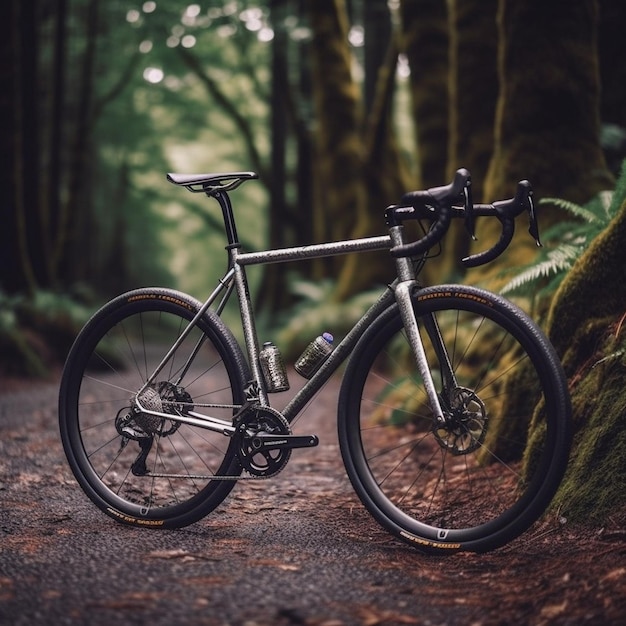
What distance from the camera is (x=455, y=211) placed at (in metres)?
3.21

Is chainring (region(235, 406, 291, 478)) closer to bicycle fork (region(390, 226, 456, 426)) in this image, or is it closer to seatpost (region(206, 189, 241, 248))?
bicycle fork (region(390, 226, 456, 426))

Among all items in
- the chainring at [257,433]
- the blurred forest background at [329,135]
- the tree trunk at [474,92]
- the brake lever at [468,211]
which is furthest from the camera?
the tree trunk at [474,92]

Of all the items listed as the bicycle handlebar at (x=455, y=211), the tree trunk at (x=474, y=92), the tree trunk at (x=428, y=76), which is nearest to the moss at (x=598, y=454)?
the bicycle handlebar at (x=455, y=211)

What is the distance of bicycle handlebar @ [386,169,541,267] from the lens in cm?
304

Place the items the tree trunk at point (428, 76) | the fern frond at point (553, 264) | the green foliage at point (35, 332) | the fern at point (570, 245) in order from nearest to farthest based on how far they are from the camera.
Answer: the fern at point (570, 245)
the fern frond at point (553, 264)
the tree trunk at point (428, 76)
the green foliage at point (35, 332)

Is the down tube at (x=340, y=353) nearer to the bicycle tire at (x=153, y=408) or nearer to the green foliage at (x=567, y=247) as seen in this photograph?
the bicycle tire at (x=153, y=408)

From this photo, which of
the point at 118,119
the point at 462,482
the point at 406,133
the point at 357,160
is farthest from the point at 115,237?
the point at 462,482

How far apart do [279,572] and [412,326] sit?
1166 mm

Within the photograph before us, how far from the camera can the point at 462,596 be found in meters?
2.68

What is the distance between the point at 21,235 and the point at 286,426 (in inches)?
376

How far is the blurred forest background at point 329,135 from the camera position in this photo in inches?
218

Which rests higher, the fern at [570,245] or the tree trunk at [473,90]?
the tree trunk at [473,90]

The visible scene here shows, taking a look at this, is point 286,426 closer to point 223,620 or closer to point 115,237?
point 223,620

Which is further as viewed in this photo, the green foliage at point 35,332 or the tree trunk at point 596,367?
the green foliage at point 35,332
